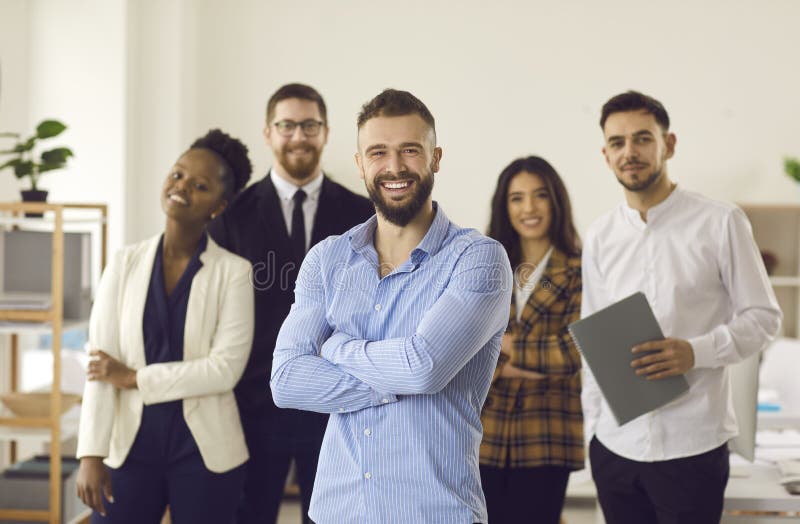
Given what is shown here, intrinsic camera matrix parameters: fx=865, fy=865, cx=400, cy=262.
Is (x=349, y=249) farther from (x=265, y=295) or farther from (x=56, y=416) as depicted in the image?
(x=56, y=416)

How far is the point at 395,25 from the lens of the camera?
4.12 metres

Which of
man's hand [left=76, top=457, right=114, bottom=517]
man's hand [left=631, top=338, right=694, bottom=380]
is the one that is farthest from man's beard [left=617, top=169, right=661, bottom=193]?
man's hand [left=76, top=457, right=114, bottom=517]

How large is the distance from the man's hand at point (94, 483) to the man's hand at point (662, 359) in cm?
117

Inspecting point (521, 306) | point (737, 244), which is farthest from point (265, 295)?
point (737, 244)

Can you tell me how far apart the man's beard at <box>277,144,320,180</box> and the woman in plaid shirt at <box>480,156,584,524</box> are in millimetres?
544

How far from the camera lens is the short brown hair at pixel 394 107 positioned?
4.30 ft

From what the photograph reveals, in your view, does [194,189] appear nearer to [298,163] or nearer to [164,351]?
[298,163]

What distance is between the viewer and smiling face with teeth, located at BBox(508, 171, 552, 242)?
215 cm

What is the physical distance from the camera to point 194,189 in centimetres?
201

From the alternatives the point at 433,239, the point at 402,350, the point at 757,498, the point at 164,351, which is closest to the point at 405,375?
the point at 402,350

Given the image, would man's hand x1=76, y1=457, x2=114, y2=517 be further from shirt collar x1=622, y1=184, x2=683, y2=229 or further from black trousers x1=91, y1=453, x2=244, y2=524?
shirt collar x1=622, y1=184, x2=683, y2=229

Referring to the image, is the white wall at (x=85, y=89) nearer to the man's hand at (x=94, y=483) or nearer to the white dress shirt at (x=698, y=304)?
the man's hand at (x=94, y=483)

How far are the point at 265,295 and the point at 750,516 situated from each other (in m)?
1.32

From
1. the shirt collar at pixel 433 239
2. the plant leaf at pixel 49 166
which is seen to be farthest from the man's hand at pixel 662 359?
the plant leaf at pixel 49 166
